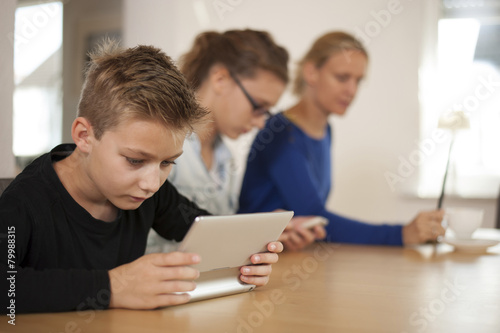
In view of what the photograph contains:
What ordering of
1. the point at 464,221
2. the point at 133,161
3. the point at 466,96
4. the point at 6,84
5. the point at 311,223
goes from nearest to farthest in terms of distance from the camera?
the point at 133,161, the point at 6,84, the point at 311,223, the point at 464,221, the point at 466,96

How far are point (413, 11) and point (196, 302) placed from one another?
3374mm

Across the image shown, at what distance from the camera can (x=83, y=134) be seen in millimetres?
936

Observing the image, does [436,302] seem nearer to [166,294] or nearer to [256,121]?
[166,294]

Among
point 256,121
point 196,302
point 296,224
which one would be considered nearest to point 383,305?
point 196,302

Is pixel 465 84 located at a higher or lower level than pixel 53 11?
lower

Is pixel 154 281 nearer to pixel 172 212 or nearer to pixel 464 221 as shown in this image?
pixel 172 212

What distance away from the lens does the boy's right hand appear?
2.59 feet

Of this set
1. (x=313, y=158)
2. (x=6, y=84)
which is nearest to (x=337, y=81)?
(x=313, y=158)

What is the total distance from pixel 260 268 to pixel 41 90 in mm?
3807

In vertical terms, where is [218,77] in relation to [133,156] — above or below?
above

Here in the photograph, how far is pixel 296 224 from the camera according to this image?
155 cm

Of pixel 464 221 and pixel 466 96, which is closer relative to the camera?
pixel 464 221

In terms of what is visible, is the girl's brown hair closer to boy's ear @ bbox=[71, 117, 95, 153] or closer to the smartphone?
the smartphone

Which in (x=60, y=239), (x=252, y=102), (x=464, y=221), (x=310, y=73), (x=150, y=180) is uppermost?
(x=310, y=73)
